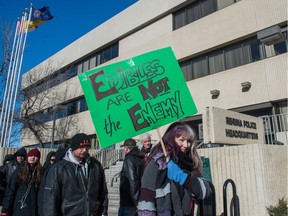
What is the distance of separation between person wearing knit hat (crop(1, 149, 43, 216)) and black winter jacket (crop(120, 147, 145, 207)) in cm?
129

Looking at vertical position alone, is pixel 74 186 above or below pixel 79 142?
below

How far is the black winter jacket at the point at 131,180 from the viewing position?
4.19 meters

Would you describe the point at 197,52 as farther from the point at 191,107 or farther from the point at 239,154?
the point at 191,107

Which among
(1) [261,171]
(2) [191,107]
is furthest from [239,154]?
(2) [191,107]

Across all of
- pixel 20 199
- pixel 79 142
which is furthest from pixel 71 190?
pixel 20 199

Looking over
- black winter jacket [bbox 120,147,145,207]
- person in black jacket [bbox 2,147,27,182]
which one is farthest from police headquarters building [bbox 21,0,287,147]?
person in black jacket [bbox 2,147,27,182]

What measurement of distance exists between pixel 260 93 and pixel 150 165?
11.5 metres

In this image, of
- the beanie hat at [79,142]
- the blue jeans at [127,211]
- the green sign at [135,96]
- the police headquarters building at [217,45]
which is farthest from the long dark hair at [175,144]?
the police headquarters building at [217,45]

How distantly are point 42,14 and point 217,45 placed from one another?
12.3 metres

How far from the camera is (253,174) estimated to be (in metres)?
6.59

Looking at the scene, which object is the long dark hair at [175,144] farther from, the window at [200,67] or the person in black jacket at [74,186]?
the window at [200,67]

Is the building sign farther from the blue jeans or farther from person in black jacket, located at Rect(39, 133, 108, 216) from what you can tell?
person in black jacket, located at Rect(39, 133, 108, 216)

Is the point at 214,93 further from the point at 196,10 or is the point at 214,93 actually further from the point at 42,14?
the point at 42,14

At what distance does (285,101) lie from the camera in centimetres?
1217
